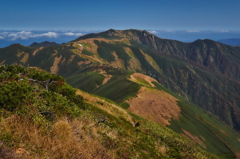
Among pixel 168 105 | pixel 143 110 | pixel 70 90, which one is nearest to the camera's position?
pixel 70 90

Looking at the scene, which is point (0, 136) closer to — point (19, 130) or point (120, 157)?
point (19, 130)

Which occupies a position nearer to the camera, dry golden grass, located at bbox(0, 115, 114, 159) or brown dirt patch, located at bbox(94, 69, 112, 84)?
dry golden grass, located at bbox(0, 115, 114, 159)

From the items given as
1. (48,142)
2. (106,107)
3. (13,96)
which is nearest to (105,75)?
(106,107)

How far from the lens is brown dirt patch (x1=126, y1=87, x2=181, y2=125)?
8827 cm

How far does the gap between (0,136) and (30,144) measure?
1.31m

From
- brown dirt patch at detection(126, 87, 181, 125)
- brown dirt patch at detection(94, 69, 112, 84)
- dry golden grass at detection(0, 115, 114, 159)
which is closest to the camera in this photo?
dry golden grass at detection(0, 115, 114, 159)

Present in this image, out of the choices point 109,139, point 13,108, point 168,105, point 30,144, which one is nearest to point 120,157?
point 109,139

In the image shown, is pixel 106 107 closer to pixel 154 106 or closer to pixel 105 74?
pixel 154 106

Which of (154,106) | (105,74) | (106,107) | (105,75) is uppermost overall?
(106,107)

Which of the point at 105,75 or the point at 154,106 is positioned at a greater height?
the point at 105,75

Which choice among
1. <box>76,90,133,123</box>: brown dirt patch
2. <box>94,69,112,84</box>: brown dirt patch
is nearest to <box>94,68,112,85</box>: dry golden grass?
<box>94,69,112,84</box>: brown dirt patch

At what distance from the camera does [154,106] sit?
96500 mm

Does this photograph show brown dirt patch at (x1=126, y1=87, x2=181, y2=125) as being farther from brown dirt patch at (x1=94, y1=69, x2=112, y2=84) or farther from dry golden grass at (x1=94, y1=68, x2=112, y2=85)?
dry golden grass at (x1=94, y1=68, x2=112, y2=85)

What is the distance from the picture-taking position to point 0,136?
818 cm
